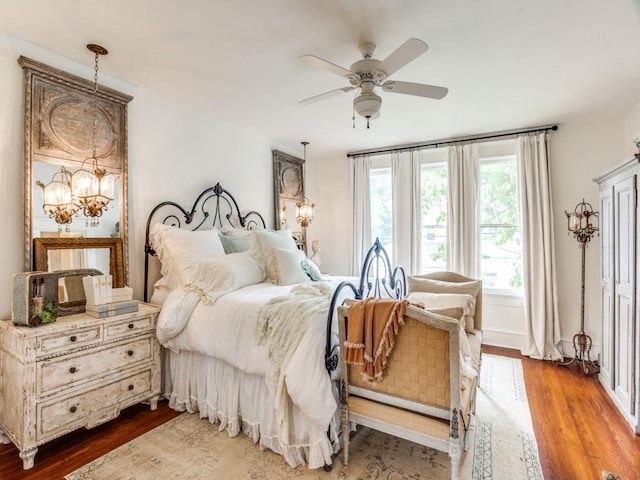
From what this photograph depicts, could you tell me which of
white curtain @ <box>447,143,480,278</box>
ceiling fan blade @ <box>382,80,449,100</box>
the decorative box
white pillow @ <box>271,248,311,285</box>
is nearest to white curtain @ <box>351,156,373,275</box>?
white curtain @ <box>447,143,480,278</box>

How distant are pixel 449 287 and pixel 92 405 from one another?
2892 millimetres

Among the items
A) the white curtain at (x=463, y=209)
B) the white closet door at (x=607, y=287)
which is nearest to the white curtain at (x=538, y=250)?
the white curtain at (x=463, y=209)

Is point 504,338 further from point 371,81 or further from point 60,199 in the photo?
point 60,199

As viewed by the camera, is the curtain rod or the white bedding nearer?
the white bedding

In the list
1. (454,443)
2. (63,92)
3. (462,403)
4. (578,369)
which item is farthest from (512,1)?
(578,369)

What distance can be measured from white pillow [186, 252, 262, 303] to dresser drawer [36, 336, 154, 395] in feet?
1.85

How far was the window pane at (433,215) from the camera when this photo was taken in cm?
474

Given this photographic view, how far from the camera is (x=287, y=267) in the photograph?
3125 mm

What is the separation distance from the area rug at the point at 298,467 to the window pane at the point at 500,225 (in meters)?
2.22

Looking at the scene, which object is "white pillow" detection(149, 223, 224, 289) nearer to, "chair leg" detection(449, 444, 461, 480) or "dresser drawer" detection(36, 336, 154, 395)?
"dresser drawer" detection(36, 336, 154, 395)

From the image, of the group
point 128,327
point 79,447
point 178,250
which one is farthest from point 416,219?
point 79,447

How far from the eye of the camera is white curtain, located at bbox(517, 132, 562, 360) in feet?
13.0

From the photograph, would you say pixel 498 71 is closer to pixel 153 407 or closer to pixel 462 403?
pixel 462 403

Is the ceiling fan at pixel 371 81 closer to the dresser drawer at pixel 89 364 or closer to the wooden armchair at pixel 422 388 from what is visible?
the wooden armchair at pixel 422 388
